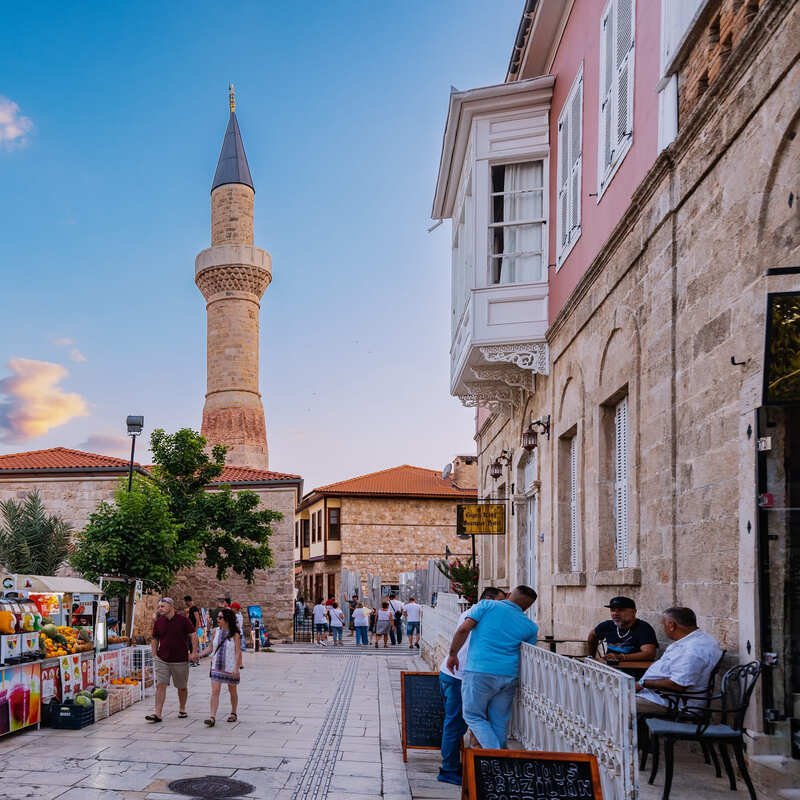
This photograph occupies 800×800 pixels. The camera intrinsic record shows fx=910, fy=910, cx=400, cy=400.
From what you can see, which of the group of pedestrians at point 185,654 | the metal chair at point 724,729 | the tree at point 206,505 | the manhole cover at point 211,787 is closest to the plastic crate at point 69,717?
the group of pedestrians at point 185,654

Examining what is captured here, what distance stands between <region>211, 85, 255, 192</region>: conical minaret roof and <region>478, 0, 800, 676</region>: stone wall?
3453 centimetres

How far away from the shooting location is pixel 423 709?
29.1 feet

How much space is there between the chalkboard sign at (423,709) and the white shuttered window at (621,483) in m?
2.46

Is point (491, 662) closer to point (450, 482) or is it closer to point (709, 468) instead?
point (709, 468)

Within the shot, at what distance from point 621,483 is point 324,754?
4261 mm

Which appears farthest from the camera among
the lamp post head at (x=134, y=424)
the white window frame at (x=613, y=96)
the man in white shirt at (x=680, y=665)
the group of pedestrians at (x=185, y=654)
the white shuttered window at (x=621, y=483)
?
the lamp post head at (x=134, y=424)

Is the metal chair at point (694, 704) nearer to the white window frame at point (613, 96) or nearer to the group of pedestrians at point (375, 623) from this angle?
the white window frame at point (613, 96)

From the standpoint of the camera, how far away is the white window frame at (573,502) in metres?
11.9

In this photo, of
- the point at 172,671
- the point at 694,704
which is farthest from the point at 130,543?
the point at 694,704

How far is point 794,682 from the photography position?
5.76 meters

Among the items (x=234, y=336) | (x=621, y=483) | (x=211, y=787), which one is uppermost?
(x=234, y=336)

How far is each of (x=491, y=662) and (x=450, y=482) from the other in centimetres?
3976

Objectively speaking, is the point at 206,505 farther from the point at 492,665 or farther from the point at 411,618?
the point at 492,665

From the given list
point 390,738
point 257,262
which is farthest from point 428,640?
point 257,262
